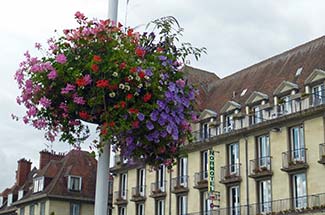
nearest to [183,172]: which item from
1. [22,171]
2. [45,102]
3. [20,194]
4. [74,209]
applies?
[74,209]

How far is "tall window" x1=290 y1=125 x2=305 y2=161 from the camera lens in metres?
33.8

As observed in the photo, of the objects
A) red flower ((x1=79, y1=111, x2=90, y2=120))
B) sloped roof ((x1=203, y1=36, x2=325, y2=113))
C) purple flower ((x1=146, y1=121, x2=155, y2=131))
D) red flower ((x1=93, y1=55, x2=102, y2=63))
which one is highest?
sloped roof ((x1=203, y1=36, x2=325, y2=113))

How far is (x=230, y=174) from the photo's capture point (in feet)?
126

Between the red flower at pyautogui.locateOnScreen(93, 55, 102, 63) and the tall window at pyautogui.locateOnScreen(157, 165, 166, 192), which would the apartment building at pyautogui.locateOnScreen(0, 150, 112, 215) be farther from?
the red flower at pyautogui.locateOnScreen(93, 55, 102, 63)

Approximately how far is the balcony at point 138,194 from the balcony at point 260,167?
11501mm

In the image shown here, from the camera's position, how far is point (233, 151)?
39250 mm

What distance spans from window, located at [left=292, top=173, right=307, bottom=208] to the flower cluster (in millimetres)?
26504

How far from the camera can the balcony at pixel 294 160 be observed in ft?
109

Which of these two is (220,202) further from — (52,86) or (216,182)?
(52,86)

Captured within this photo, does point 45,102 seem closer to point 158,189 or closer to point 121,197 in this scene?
point 158,189

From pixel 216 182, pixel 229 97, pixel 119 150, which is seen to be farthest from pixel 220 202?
pixel 119 150

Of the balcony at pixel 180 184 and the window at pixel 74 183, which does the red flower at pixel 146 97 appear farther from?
the window at pixel 74 183

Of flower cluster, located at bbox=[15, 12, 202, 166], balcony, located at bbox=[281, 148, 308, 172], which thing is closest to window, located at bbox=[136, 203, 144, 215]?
balcony, located at bbox=[281, 148, 308, 172]

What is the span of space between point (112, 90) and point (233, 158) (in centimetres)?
3261
